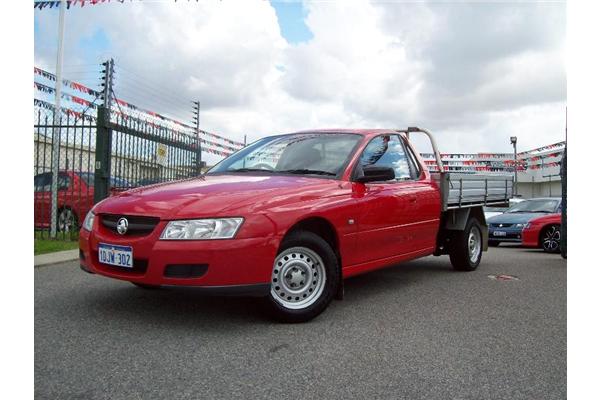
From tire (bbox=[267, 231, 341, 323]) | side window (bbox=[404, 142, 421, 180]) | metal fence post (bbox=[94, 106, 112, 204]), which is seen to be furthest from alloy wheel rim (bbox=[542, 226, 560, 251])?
metal fence post (bbox=[94, 106, 112, 204])

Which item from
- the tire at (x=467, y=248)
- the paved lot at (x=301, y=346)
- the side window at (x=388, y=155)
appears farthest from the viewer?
the tire at (x=467, y=248)

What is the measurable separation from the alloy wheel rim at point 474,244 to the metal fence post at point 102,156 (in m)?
5.93

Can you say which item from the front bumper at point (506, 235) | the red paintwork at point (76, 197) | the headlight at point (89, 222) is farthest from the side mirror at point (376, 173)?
the front bumper at point (506, 235)

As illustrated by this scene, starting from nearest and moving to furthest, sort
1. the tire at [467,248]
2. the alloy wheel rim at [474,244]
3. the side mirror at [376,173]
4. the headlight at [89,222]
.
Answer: the headlight at [89,222] → the side mirror at [376,173] → the tire at [467,248] → the alloy wheel rim at [474,244]

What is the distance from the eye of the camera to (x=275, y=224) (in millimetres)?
3650

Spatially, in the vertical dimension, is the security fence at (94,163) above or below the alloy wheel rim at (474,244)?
above

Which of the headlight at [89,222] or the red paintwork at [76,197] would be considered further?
the red paintwork at [76,197]

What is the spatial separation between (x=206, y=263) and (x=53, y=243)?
6108mm

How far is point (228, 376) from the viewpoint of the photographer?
2746mm

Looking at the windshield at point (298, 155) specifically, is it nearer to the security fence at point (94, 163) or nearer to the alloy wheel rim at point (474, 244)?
the alloy wheel rim at point (474, 244)

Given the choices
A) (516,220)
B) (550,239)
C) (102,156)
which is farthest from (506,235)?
(102,156)

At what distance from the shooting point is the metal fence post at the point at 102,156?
873 cm

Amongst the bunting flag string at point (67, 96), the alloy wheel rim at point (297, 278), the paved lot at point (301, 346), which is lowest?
the paved lot at point (301, 346)

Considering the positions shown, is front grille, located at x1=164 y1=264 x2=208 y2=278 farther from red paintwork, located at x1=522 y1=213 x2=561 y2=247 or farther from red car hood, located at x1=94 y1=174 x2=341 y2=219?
red paintwork, located at x1=522 y1=213 x2=561 y2=247
